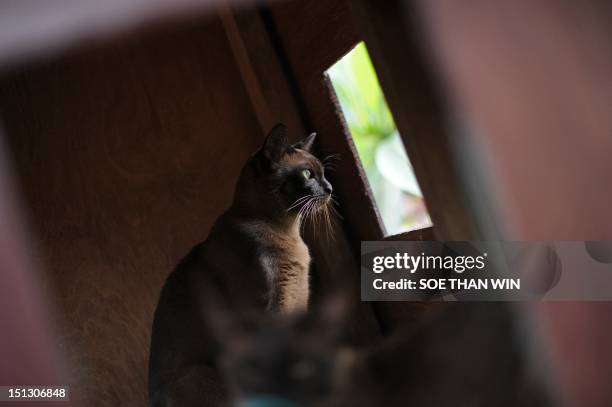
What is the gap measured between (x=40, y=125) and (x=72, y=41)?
213mm

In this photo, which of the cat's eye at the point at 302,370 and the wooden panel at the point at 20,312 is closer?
the cat's eye at the point at 302,370

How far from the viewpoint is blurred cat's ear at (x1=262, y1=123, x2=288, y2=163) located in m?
1.33

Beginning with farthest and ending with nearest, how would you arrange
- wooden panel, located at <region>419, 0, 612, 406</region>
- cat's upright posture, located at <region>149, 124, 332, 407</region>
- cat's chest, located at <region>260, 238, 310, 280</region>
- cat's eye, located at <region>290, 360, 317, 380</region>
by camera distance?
1. cat's chest, located at <region>260, 238, 310, 280</region>
2. cat's upright posture, located at <region>149, 124, 332, 407</region>
3. wooden panel, located at <region>419, 0, 612, 406</region>
4. cat's eye, located at <region>290, 360, 317, 380</region>

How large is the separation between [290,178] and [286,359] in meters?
0.92

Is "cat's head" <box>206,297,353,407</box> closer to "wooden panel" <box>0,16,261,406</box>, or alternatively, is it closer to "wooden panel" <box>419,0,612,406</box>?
"wooden panel" <box>419,0,612,406</box>

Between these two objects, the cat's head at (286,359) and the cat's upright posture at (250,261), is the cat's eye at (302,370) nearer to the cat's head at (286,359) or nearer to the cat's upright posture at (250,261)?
the cat's head at (286,359)

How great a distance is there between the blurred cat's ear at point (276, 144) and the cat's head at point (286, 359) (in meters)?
0.83

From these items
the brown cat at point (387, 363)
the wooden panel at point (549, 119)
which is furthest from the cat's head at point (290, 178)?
the brown cat at point (387, 363)

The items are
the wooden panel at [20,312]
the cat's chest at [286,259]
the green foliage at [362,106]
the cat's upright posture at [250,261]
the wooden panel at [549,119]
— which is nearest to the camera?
the wooden panel at [549,119]

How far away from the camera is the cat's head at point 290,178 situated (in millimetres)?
1375

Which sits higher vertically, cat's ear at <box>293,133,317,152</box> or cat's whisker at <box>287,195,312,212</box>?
cat's ear at <box>293,133,317,152</box>

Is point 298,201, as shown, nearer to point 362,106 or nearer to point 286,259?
point 286,259

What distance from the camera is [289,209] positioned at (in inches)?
54.7

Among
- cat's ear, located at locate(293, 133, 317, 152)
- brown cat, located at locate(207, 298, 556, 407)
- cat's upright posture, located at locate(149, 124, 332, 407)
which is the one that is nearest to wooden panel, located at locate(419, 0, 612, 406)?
brown cat, located at locate(207, 298, 556, 407)
